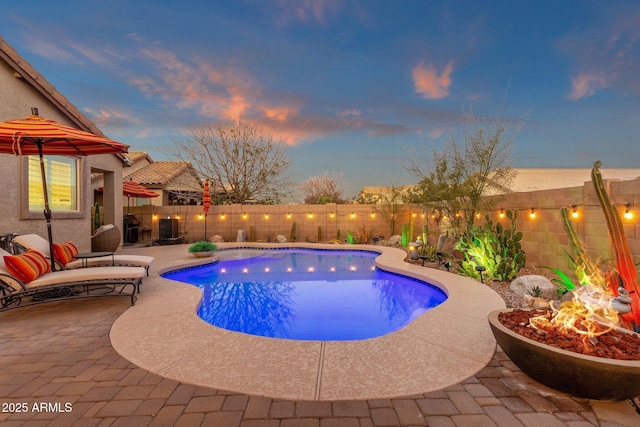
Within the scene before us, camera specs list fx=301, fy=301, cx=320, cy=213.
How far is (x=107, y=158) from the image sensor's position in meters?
10.3

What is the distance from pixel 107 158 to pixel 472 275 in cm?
1178

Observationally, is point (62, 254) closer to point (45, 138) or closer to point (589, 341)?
point (45, 138)

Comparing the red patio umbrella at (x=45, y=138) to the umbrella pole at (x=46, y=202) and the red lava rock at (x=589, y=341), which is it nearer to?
the umbrella pole at (x=46, y=202)

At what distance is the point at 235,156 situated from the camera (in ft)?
67.3

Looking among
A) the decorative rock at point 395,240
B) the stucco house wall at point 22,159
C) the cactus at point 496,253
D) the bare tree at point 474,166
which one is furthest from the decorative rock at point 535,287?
the stucco house wall at point 22,159

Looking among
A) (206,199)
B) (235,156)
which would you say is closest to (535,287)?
(206,199)

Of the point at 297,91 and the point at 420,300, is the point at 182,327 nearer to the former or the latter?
the point at 420,300

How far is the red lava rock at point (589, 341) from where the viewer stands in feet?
7.38

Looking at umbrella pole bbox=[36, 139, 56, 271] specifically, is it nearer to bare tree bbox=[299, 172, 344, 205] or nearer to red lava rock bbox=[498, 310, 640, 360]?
red lava rock bbox=[498, 310, 640, 360]

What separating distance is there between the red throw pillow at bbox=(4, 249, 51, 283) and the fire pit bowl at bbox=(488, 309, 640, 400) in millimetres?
6076

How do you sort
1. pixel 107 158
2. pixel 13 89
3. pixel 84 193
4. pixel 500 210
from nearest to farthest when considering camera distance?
1. pixel 13 89
2. pixel 500 210
3. pixel 84 193
4. pixel 107 158

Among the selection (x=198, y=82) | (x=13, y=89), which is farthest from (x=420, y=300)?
(x=198, y=82)

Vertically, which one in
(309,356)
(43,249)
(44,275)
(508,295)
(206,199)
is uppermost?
(206,199)

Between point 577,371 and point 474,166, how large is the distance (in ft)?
22.1
